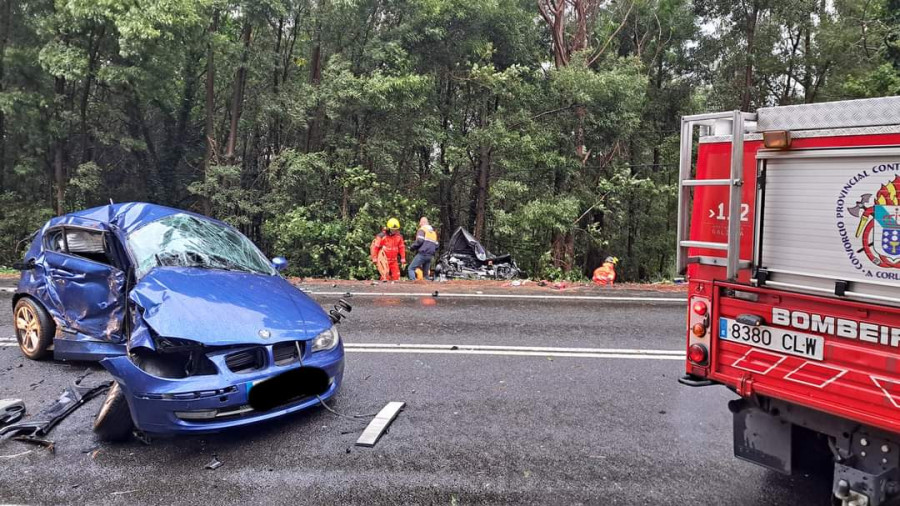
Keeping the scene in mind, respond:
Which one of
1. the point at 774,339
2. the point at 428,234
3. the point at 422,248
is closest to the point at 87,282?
the point at 774,339

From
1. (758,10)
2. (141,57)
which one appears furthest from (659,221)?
(141,57)

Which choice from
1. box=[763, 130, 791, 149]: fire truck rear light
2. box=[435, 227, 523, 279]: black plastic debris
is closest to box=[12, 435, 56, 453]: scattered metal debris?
box=[763, 130, 791, 149]: fire truck rear light

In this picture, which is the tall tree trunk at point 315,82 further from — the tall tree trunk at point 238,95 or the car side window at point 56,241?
the car side window at point 56,241

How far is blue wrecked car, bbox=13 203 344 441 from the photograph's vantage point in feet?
13.3

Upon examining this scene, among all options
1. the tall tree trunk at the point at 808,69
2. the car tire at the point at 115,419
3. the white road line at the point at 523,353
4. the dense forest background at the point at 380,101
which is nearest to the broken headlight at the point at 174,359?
the car tire at the point at 115,419

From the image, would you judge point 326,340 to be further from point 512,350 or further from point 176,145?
point 176,145

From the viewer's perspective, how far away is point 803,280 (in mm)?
3152

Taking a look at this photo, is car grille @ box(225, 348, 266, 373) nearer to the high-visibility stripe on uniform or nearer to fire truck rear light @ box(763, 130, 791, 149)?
fire truck rear light @ box(763, 130, 791, 149)

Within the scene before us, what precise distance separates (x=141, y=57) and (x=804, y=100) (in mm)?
21403

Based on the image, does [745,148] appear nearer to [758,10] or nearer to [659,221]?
[758,10]

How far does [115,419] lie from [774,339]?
4295 mm

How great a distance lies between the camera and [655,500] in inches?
140

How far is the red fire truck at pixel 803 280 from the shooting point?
113 inches

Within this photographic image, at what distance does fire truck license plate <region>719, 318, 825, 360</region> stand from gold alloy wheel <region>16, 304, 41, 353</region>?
636 centimetres
